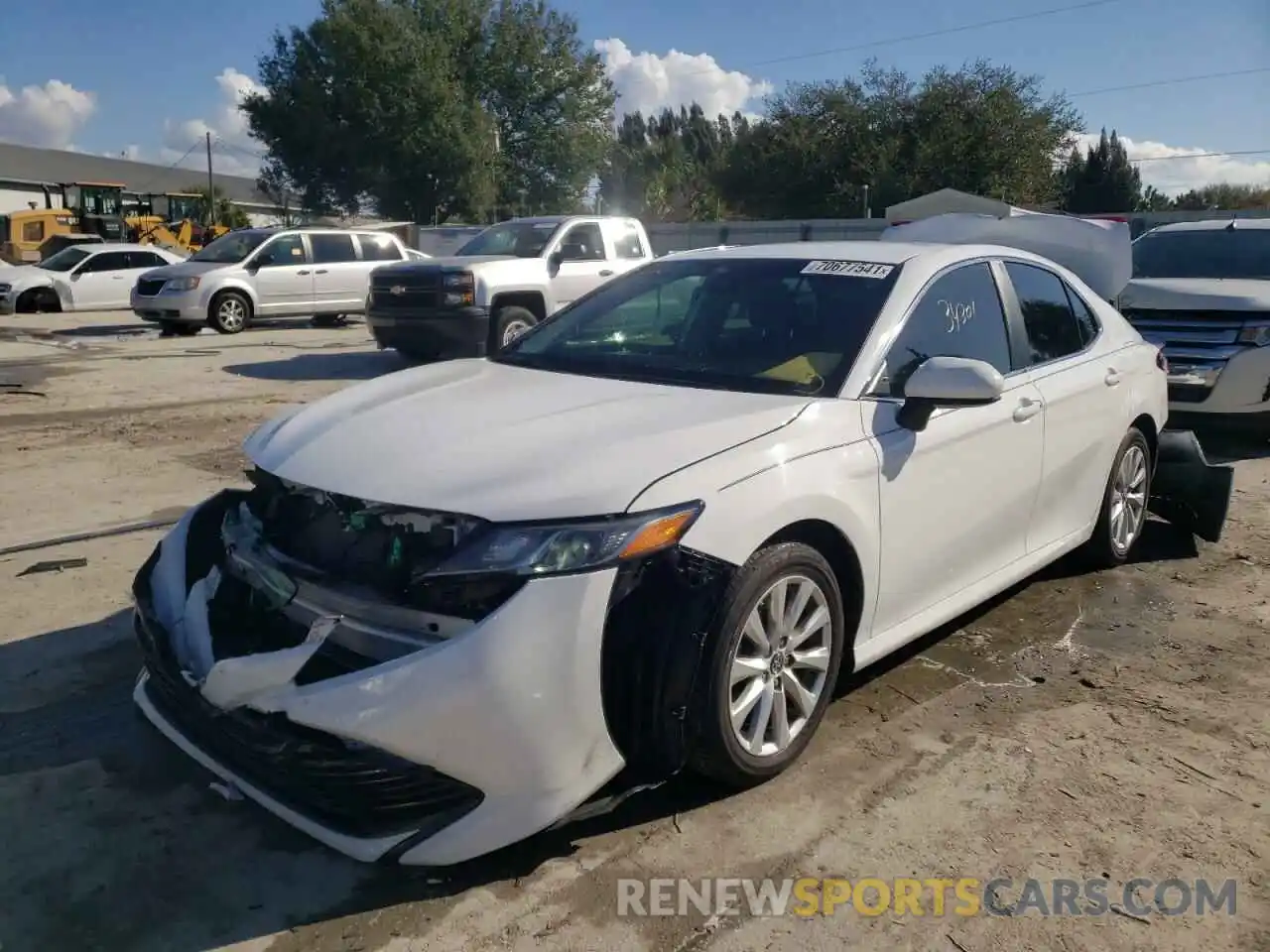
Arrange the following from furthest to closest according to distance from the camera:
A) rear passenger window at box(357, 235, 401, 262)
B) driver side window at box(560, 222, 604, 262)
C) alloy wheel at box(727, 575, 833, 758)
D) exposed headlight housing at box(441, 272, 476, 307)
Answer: rear passenger window at box(357, 235, 401, 262) → driver side window at box(560, 222, 604, 262) → exposed headlight housing at box(441, 272, 476, 307) → alloy wheel at box(727, 575, 833, 758)

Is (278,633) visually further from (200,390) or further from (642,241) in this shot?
(642,241)

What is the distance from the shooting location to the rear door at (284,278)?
17.8 meters

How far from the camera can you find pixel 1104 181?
66.4 metres

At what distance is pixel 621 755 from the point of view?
9.32 feet

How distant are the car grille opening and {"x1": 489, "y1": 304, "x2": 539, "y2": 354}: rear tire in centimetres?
921

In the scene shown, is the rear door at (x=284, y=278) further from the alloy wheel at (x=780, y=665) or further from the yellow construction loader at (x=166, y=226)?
the alloy wheel at (x=780, y=665)

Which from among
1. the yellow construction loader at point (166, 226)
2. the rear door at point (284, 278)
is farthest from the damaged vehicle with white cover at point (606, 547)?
the yellow construction loader at point (166, 226)

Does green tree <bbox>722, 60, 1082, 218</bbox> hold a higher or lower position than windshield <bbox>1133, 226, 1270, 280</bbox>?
higher

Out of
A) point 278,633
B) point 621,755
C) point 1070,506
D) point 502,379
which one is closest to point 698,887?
point 621,755

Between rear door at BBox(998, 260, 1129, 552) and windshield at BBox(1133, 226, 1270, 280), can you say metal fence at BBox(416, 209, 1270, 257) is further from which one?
rear door at BBox(998, 260, 1129, 552)

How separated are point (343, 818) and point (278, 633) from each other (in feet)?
1.85

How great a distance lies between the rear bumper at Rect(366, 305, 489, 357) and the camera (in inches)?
465

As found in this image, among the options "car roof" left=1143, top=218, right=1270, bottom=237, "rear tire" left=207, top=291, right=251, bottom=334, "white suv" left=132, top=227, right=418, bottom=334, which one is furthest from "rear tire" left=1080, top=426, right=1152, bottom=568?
"rear tire" left=207, top=291, right=251, bottom=334

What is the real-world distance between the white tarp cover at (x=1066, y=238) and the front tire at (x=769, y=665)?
14.5ft
